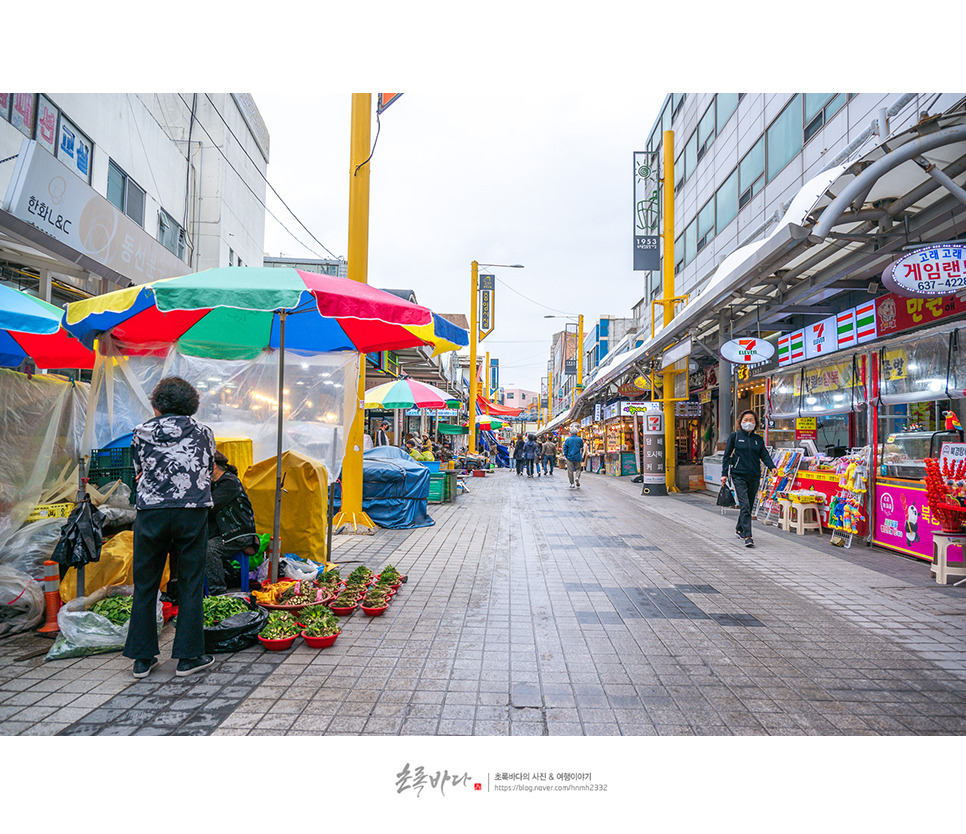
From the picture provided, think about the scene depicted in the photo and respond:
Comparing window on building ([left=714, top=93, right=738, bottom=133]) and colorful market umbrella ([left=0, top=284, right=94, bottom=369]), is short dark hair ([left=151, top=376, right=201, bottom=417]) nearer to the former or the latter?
colorful market umbrella ([left=0, top=284, right=94, bottom=369])

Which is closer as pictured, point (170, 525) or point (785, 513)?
point (170, 525)

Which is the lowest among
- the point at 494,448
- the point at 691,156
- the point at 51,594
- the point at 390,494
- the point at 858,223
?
the point at 51,594

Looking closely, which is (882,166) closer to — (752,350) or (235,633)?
(752,350)

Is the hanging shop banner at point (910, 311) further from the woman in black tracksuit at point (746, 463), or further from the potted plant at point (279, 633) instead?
the potted plant at point (279, 633)

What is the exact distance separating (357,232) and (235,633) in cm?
658

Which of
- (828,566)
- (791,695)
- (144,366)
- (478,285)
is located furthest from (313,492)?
(478,285)

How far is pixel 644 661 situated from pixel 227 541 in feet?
12.4

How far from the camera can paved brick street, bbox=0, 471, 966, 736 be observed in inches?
115

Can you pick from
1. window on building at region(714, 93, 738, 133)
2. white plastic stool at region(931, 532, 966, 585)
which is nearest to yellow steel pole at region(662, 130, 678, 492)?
window on building at region(714, 93, 738, 133)

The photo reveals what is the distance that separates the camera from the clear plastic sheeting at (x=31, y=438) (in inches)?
195

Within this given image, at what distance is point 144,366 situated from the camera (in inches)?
225

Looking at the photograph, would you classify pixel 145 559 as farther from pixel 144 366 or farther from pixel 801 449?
pixel 801 449

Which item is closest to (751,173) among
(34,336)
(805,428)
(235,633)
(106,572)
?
(805,428)

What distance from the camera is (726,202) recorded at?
17406 mm
